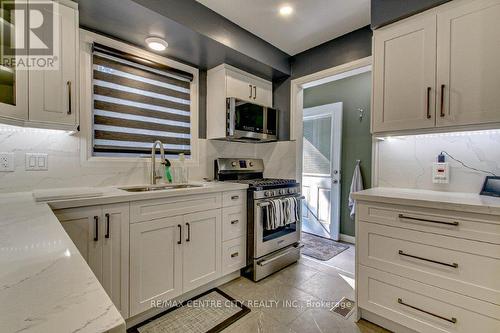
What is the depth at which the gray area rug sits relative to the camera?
9.78 ft

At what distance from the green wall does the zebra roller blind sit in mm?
2266

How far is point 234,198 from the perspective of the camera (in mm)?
2297

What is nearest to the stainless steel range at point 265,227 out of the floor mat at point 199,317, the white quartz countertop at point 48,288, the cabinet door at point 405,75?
the floor mat at point 199,317

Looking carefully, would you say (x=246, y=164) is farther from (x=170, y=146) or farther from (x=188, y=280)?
(x=188, y=280)

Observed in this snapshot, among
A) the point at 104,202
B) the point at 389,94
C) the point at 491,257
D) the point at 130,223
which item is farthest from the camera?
the point at 389,94

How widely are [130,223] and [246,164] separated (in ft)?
5.51

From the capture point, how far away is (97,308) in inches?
16.5

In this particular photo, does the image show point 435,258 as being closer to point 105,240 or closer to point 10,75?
point 105,240

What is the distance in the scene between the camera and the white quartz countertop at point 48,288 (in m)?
0.38

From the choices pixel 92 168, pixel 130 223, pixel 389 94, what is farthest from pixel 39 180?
pixel 389 94

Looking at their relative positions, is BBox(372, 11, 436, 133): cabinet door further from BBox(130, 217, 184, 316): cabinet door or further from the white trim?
the white trim

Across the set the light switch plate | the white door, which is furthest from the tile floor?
the light switch plate

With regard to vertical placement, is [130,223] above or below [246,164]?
below

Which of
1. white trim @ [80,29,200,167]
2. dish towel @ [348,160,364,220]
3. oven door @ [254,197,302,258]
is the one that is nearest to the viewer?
white trim @ [80,29,200,167]
